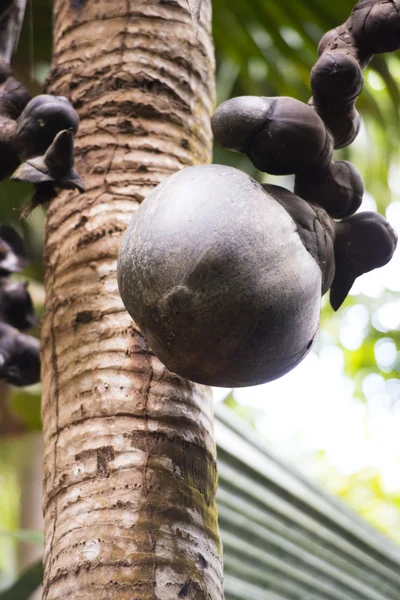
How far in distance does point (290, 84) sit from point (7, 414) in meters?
1.46

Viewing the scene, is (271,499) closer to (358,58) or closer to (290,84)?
(358,58)

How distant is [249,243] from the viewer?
32.0 inches

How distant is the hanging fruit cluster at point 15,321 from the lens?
1363 millimetres

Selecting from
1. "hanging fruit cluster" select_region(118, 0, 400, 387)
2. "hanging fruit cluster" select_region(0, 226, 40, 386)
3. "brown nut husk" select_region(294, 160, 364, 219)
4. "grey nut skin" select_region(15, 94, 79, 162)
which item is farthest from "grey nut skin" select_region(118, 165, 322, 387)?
"hanging fruit cluster" select_region(0, 226, 40, 386)

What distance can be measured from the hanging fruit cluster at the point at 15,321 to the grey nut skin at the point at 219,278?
1.80 ft

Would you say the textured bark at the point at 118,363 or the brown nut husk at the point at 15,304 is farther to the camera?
the brown nut husk at the point at 15,304

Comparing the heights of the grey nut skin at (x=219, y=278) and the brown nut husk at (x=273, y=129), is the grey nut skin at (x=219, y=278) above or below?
below

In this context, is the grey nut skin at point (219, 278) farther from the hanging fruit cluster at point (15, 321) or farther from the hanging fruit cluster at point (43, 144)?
the hanging fruit cluster at point (15, 321)

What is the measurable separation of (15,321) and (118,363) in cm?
43

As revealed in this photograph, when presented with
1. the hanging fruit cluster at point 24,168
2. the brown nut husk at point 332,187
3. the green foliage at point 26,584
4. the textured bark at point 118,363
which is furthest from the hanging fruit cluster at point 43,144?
the green foliage at point 26,584

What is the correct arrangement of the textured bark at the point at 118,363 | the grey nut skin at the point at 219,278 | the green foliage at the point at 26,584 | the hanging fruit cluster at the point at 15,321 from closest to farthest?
the grey nut skin at the point at 219,278, the textured bark at the point at 118,363, the hanging fruit cluster at the point at 15,321, the green foliage at the point at 26,584

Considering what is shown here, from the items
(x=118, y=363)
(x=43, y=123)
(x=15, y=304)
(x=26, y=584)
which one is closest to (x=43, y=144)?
(x=43, y=123)

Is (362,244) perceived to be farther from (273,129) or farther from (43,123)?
(43,123)

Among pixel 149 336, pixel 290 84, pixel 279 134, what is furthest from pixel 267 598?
pixel 290 84
